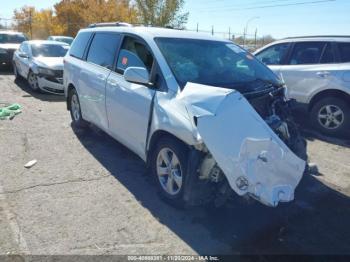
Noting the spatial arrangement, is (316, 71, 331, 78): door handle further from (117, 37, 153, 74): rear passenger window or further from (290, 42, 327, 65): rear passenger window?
(117, 37, 153, 74): rear passenger window

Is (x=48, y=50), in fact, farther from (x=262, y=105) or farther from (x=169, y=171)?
(x=262, y=105)

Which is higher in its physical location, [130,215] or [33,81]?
[33,81]

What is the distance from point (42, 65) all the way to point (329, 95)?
7625 millimetres

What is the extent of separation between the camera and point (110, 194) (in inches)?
162

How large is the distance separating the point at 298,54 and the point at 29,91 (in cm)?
778

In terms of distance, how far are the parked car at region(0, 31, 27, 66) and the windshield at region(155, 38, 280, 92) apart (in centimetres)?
1290

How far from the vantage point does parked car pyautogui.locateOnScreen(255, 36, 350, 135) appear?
650 cm

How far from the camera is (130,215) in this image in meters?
3.69

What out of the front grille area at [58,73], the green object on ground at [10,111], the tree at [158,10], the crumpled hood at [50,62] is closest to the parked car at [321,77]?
the green object on ground at [10,111]

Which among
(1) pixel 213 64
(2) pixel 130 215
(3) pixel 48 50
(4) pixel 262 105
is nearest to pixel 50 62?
(3) pixel 48 50

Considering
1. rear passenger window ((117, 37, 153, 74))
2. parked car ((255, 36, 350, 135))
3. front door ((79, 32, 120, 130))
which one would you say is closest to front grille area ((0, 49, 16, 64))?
front door ((79, 32, 120, 130))

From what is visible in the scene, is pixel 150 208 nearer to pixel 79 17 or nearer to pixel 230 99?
pixel 230 99

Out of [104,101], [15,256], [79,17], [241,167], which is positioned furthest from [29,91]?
[79,17]

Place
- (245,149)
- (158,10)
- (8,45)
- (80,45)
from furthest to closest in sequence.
Result: (158,10)
(8,45)
(80,45)
(245,149)
